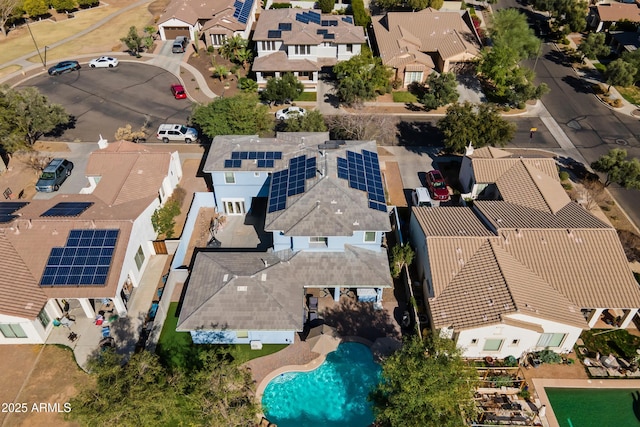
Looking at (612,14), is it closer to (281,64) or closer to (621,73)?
(621,73)

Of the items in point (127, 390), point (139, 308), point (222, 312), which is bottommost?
point (139, 308)

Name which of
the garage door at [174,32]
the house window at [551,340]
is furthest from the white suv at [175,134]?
the house window at [551,340]

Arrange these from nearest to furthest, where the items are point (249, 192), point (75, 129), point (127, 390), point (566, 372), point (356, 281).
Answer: point (127, 390), point (566, 372), point (356, 281), point (249, 192), point (75, 129)

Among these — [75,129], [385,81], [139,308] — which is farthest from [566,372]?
[75,129]

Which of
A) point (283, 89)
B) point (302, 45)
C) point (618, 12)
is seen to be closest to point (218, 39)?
point (302, 45)

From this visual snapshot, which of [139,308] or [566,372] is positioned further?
[139,308]

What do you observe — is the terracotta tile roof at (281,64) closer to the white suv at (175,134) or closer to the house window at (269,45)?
the house window at (269,45)

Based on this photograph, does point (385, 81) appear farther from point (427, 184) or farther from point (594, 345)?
point (594, 345)

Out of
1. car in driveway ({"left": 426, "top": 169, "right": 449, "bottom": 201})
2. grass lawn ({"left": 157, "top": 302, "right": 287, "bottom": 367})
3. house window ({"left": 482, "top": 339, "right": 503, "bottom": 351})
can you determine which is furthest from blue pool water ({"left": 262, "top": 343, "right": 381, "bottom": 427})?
car in driveway ({"left": 426, "top": 169, "right": 449, "bottom": 201})

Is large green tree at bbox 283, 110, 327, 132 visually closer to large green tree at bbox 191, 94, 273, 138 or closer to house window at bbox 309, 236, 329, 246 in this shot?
large green tree at bbox 191, 94, 273, 138
